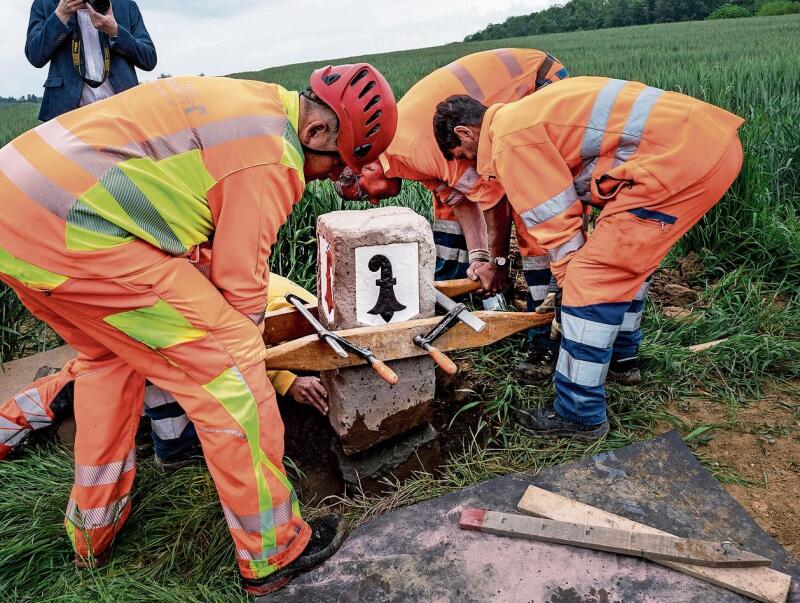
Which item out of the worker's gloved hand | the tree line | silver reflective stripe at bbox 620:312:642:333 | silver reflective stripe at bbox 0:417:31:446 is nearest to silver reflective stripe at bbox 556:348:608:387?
the worker's gloved hand

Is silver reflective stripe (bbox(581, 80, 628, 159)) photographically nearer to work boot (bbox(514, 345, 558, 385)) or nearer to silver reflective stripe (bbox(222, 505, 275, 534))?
work boot (bbox(514, 345, 558, 385))

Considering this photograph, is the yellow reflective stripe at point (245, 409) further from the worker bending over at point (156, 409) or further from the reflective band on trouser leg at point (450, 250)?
the reflective band on trouser leg at point (450, 250)

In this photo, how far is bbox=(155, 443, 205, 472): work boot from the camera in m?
2.86

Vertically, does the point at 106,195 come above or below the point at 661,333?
above

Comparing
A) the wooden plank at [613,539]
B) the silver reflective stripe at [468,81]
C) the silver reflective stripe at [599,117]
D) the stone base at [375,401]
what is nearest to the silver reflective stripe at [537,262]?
the silver reflective stripe at [599,117]

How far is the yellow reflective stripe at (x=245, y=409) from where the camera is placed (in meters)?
2.01

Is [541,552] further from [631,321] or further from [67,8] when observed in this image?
[67,8]

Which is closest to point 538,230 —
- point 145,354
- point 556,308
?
point 556,308

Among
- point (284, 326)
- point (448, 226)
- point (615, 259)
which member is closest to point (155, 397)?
point (284, 326)

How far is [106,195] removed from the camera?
1887 millimetres

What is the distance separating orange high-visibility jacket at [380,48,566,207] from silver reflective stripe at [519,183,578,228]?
78cm

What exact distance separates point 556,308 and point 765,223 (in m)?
2.09

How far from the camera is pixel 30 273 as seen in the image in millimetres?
1912

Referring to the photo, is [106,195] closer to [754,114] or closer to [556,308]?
[556,308]
